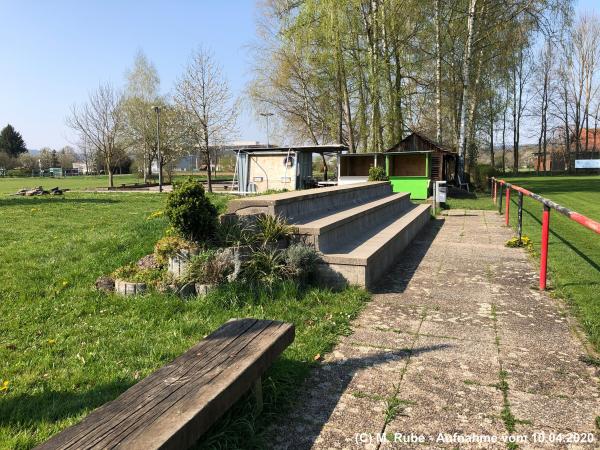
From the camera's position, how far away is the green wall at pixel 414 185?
19.6m

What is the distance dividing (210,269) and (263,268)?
1.89 feet

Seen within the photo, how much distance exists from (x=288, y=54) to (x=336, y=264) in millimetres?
26672

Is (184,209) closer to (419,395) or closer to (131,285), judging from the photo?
(131,285)

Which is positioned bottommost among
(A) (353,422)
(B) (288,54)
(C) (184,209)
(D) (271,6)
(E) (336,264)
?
(A) (353,422)

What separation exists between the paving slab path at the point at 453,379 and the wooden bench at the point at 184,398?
17.0 inches

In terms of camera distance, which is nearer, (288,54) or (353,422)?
(353,422)

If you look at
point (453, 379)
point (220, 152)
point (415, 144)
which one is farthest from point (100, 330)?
point (220, 152)

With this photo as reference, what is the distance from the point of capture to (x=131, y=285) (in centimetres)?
509

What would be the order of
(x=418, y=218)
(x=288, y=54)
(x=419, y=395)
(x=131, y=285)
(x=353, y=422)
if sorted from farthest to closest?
(x=288, y=54) → (x=418, y=218) → (x=131, y=285) → (x=419, y=395) → (x=353, y=422)

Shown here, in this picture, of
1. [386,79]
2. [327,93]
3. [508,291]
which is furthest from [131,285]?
[327,93]

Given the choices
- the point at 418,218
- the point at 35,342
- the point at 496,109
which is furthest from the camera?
the point at 496,109

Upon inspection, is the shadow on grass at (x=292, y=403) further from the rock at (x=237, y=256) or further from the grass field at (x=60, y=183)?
the grass field at (x=60, y=183)

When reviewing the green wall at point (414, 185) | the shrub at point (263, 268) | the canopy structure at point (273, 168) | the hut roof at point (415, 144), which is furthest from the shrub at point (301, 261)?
the hut roof at point (415, 144)

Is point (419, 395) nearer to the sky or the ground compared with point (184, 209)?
nearer to the ground
